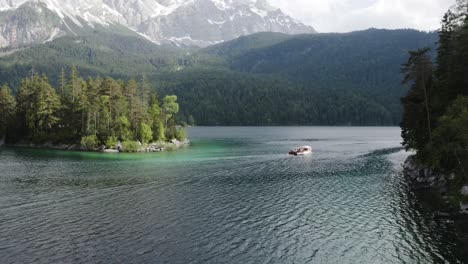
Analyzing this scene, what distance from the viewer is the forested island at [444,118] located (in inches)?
2000

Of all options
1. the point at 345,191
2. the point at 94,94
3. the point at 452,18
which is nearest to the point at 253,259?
the point at 345,191

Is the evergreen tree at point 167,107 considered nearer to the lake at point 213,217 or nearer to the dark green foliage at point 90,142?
the dark green foliage at point 90,142

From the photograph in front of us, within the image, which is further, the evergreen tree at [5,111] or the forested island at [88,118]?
the evergreen tree at [5,111]

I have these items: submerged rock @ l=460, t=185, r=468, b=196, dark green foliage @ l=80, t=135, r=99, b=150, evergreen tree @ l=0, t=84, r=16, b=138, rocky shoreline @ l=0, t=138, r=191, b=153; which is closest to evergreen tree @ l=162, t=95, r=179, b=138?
rocky shoreline @ l=0, t=138, r=191, b=153

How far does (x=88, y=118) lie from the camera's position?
13150 cm

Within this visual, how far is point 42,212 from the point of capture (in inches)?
1925

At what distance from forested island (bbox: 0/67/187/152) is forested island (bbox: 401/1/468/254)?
85487 millimetres

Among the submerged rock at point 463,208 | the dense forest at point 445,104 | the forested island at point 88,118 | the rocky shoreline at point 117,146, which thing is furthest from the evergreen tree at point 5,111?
the submerged rock at point 463,208

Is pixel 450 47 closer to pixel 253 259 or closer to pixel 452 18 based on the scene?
pixel 452 18

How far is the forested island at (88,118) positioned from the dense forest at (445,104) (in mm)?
85756

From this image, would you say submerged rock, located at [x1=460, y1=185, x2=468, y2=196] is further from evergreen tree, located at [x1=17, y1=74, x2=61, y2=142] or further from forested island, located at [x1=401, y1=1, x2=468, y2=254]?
evergreen tree, located at [x1=17, y1=74, x2=61, y2=142]

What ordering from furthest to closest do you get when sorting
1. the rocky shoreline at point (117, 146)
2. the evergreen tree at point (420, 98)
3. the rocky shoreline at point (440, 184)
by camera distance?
the rocky shoreline at point (117, 146), the evergreen tree at point (420, 98), the rocky shoreline at point (440, 184)

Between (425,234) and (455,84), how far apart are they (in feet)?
100

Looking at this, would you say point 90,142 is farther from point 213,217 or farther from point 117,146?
point 213,217
